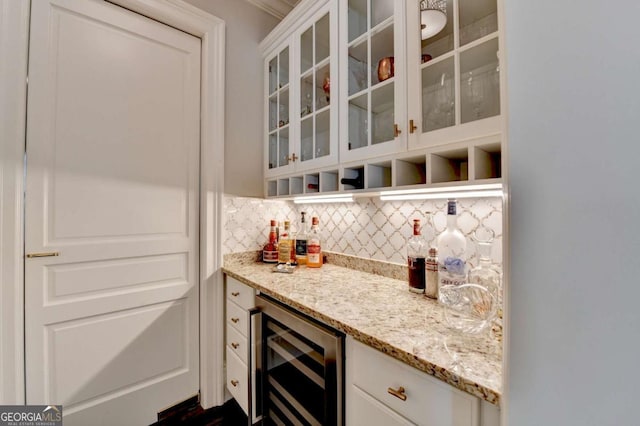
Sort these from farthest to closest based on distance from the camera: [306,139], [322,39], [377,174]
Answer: [306,139], [322,39], [377,174]

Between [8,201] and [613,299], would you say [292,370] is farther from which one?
[8,201]

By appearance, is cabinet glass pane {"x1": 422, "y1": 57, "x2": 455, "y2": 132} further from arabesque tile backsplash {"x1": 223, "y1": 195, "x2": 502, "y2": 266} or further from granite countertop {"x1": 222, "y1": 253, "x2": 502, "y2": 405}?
granite countertop {"x1": 222, "y1": 253, "x2": 502, "y2": 405}

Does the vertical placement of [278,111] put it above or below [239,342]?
above

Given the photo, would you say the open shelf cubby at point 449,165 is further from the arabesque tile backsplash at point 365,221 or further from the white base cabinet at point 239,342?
the white base cabinet at point 239,342

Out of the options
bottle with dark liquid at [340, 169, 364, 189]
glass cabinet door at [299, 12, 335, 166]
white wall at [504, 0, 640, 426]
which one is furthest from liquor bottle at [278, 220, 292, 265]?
white wall at [504, 0, 640, 426]

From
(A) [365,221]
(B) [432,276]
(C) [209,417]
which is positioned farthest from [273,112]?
(C) [209,417]

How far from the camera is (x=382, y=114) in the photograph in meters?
1.14

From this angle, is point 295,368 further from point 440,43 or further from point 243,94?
point 243,94

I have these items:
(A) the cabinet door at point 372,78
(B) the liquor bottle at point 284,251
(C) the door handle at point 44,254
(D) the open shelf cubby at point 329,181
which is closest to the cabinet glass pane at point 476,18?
(A) the cabinet door at point 372,78

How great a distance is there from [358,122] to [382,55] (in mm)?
290

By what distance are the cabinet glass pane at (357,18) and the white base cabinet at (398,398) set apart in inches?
51.5

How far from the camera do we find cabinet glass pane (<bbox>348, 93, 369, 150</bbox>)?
3.93 feet

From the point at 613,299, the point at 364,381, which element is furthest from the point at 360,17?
the point at 364,381

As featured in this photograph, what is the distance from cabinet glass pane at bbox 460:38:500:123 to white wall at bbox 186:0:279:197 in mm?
1375
